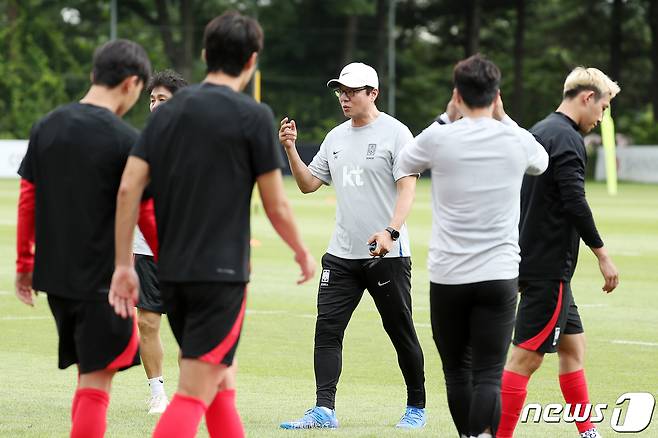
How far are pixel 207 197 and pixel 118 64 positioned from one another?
0.76m

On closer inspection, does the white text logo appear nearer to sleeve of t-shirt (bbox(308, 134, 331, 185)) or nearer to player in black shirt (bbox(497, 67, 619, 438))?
player in black shirt (bbox(497, 67, 619, 438))

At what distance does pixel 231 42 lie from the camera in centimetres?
552

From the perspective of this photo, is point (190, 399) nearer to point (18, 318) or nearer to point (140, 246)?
point (140, 246)

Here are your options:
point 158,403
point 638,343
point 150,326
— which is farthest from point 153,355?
point 638,343

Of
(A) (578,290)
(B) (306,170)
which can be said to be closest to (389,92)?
(A) (578,290)

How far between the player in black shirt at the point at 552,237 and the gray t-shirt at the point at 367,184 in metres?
1.23

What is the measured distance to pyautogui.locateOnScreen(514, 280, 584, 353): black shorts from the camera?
6.97 m

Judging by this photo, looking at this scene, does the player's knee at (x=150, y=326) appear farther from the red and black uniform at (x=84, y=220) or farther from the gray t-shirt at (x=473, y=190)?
the gray t-shirt at (x=473, y=190)

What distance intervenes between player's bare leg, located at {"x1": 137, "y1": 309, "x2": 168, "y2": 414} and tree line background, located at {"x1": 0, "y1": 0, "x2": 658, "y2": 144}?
52121 mm

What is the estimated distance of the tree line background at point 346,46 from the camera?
61.9 metres

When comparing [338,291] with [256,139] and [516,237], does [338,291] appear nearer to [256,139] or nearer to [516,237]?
[516,237]

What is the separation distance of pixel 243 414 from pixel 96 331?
251 centimetres

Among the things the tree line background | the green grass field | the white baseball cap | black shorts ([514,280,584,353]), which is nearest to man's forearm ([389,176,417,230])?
the white baseball cap

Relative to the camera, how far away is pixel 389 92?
65062mm
